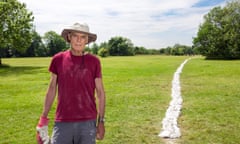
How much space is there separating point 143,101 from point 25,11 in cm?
3799

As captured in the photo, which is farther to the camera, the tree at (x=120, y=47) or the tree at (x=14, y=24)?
the tree at (x=120, y=47)

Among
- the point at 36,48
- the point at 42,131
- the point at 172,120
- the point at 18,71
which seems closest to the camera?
the point at 42,131

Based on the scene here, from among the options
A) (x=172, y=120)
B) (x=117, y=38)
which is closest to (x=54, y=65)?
(x=172, y=120)

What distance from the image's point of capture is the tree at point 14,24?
40844 millimetres

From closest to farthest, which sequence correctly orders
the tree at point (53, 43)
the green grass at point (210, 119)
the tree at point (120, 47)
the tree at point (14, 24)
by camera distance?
the green grass at point (210, 119), the tree at point (14, 24), the tree at point (53, 43), the tree at point (120, 47)

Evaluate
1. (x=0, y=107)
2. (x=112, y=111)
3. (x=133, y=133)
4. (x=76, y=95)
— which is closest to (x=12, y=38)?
(x=0, y=107)

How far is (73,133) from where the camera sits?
11.1ft

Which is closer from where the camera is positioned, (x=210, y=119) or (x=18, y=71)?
(x=210, y=119)

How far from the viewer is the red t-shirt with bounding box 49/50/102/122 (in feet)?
11.1

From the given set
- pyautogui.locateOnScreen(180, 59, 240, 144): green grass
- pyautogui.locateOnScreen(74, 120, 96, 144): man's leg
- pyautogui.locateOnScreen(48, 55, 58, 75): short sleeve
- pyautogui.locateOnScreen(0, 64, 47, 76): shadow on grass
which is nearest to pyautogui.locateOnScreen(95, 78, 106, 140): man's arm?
pyautogui.locateOnScreen(74, 120, 96, 144): man's leg

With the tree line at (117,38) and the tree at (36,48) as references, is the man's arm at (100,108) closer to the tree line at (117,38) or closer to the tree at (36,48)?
the tree line at (117,38)

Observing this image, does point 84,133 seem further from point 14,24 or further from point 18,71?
point 14,24

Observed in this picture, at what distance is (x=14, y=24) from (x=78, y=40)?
137 ft

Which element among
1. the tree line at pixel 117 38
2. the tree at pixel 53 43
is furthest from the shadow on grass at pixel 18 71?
the tree at pixel 53 43
